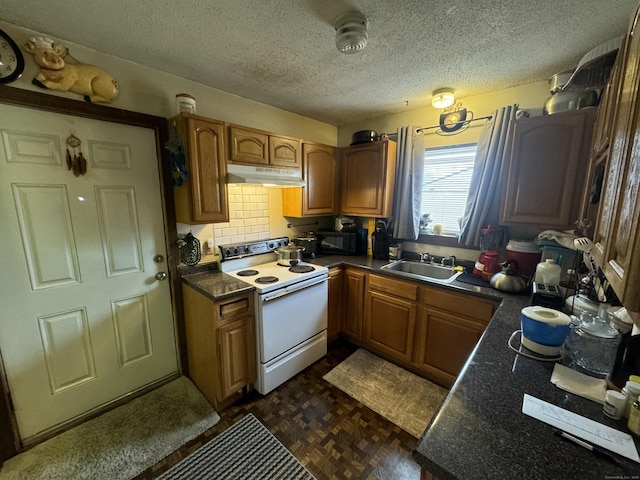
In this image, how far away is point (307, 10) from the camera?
48.6 inches

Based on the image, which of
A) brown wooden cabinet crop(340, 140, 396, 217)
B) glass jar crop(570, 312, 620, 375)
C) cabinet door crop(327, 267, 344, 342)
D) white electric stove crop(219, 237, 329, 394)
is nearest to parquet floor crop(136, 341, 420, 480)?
A: white electric stove crop(219, 237, 329, 394)

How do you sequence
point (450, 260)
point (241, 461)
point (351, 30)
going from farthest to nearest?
point (450, 260) → point (241, 461) → point (351, 30)

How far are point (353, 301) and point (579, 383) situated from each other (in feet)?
5.78

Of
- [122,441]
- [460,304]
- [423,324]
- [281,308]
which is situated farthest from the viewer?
[423,324]

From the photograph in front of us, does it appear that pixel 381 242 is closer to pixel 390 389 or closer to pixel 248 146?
pixel 390 389

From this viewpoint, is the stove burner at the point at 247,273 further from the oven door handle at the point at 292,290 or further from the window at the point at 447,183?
the window at the point at 447,183

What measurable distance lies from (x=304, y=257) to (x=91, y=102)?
1.99m

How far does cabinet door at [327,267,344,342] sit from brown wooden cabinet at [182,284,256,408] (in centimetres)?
85

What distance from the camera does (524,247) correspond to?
1.93 metres

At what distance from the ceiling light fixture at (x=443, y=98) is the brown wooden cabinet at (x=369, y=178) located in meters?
0.50

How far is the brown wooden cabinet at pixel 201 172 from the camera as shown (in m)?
1.78

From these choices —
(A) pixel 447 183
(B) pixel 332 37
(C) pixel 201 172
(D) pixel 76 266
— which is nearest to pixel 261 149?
(C) pixel 201 172

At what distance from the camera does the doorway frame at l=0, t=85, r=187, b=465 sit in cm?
144

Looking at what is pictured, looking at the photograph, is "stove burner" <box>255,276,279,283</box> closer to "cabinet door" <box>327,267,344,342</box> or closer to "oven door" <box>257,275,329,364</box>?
"oven door" <box>257,275,329,364</box>
